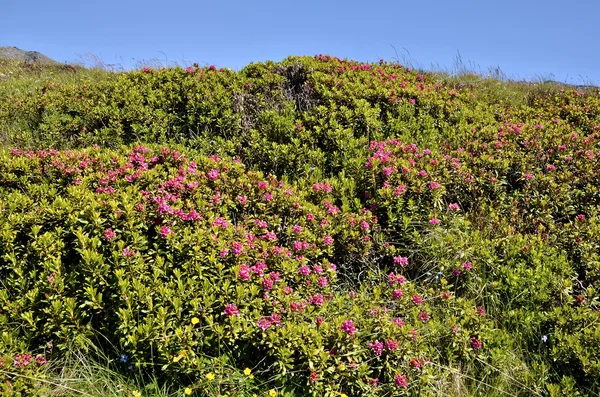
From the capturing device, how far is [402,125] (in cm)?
732

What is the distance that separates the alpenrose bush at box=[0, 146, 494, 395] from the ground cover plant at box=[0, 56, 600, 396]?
20 millimetres

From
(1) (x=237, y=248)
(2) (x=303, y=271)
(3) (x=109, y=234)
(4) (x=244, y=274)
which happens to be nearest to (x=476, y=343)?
(2) (x=303, y=271)

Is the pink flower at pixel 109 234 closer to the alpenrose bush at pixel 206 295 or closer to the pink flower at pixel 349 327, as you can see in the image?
the alpenrose bush at pixel 206 295

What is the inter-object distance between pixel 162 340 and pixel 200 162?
270 centimetres

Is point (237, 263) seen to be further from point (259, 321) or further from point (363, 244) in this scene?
point (363, 244)

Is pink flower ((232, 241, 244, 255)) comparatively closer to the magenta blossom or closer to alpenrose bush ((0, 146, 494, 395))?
alpenrose bush ((0, 146, 494, 395))

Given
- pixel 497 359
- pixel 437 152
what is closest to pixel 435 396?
pixel 497 359

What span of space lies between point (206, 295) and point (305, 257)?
1152mm

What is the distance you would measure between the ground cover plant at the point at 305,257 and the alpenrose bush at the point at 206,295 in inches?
0.8

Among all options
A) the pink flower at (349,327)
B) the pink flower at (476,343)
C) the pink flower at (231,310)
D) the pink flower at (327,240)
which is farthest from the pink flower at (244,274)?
the pink flower at (476,343)

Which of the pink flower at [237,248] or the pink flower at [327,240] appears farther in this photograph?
the pink flower at [327,240]

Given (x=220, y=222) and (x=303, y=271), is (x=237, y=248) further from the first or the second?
(x=303, y=271)

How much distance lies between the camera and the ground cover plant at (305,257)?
361 centimetres

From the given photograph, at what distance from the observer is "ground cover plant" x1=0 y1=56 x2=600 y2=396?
11.8 feet
